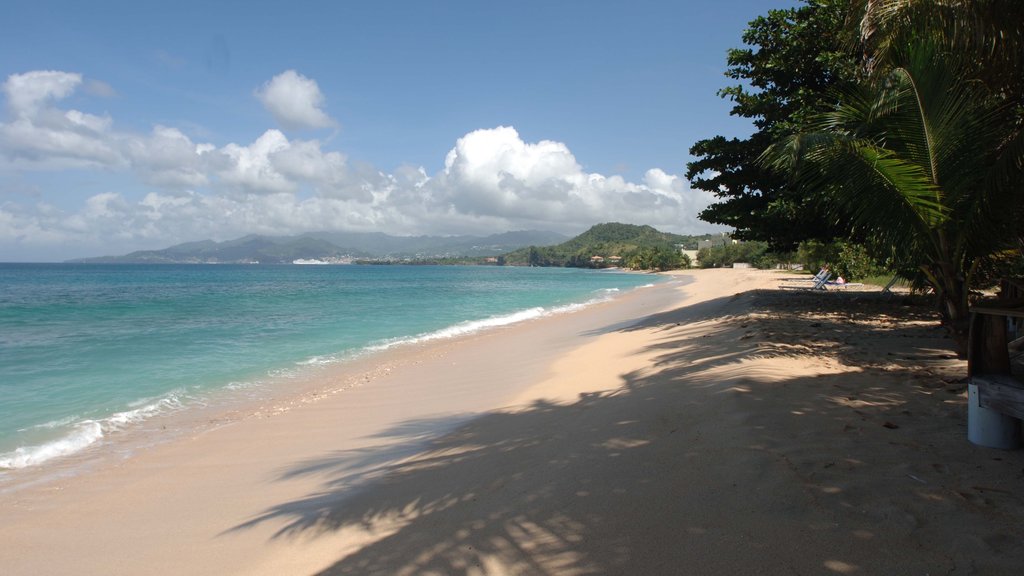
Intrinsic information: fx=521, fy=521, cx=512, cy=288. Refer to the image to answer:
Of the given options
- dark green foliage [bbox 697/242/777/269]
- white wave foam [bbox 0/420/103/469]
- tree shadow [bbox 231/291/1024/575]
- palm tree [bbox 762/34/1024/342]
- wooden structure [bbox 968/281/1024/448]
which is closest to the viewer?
tree shadow [bbox 231/291/1024/575]

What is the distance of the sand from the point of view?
2.52 m

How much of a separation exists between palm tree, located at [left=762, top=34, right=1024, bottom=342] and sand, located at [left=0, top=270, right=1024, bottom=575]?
53.9 inches

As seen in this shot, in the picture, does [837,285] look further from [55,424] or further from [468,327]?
[55,424]

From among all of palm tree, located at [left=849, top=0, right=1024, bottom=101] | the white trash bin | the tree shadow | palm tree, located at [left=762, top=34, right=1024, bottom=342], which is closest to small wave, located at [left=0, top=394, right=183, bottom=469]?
the tree shadow

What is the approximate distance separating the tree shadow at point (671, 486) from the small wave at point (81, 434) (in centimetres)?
310

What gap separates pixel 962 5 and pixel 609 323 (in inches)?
466

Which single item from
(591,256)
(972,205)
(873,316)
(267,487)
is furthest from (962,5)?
(591,256)

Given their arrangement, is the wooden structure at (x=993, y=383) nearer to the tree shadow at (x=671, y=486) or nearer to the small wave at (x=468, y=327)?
the tree shadow at (x=671, y=486)

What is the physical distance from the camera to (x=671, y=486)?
3.16 meters

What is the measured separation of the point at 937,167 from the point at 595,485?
14.8ft

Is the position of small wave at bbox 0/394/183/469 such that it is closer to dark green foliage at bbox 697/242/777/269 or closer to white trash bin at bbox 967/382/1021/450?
white trash bin at bbox 967/382/1021/450

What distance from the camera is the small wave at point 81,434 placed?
558 cm

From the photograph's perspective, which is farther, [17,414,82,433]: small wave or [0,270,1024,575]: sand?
[17,414,82,433]: small wave

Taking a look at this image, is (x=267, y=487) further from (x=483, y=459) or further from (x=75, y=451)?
(x=75, y=451)
